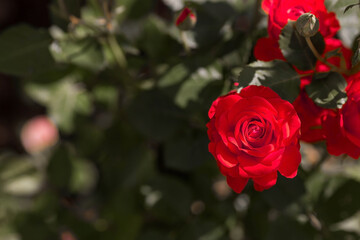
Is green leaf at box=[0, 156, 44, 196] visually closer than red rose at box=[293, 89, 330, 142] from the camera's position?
No

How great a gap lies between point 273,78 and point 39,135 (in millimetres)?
1096

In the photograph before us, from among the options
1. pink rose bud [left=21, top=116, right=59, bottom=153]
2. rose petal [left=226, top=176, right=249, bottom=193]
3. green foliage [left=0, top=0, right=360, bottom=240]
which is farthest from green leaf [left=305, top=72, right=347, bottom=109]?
pink rose bud [left=21, top=116, right=59, bottom=153]

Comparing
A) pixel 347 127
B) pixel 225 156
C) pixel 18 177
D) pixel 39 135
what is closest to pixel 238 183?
pixel 225 156

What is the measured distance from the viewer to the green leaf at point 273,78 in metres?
0.49

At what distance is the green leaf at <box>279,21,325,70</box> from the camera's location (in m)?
0.51

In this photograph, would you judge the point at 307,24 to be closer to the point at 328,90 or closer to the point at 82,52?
the point at 328,90

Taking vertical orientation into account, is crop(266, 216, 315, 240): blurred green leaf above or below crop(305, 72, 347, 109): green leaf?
below

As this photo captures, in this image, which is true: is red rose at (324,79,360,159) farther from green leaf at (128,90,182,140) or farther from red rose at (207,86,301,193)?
green leaf at (128,90,182,140)

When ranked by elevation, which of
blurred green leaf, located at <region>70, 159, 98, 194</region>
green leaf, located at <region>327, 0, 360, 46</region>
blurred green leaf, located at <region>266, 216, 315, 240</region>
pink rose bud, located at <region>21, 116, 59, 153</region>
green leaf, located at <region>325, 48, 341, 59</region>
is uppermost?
green leaf, located at <region>325, 48, 341, 59</region>

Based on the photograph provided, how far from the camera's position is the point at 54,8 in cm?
70

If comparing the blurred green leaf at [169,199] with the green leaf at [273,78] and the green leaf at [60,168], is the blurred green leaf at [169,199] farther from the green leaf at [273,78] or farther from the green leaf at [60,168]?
the green leaf at [273,78]

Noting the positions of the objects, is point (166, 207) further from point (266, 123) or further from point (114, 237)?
point (266, 123)

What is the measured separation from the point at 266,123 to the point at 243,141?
0.04m

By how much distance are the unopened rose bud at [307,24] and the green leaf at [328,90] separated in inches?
2.8
